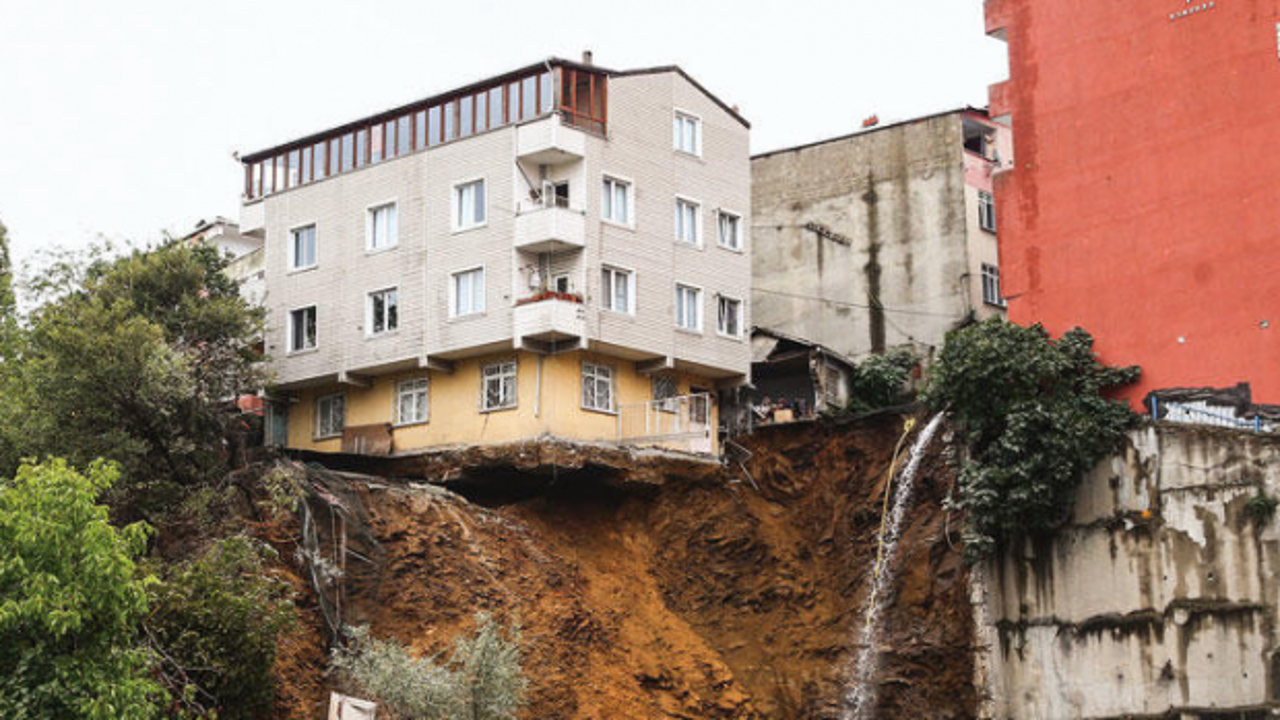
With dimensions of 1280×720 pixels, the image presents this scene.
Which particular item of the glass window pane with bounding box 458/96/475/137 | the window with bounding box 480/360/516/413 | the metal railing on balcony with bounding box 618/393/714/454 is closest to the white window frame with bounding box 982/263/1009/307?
the metal railing on balcony with bounding box 618/393/714/454

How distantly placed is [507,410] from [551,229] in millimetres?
5353

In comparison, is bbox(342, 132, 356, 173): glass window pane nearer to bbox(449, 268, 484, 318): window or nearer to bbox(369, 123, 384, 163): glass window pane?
bbox(369, 123, 384, 163): glass window pane

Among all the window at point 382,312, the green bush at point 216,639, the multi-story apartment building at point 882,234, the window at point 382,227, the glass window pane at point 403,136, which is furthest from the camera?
the multi-story apartment building at point 882,234

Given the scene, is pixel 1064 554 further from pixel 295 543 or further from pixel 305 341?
pixel 305 341

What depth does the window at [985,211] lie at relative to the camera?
56250 millimetres

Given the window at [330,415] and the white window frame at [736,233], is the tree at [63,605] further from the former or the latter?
the white window frame at [736,233]

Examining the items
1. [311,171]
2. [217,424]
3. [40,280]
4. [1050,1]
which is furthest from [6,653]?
[1050,1]

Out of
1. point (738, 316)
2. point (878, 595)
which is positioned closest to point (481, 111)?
point (738, 316)

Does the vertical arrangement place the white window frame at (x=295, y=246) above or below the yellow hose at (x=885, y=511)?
above

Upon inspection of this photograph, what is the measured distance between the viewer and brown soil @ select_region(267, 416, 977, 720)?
3922cm

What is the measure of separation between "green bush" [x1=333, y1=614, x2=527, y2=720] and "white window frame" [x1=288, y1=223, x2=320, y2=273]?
18510 millimetres

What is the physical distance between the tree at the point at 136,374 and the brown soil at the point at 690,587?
551 cm

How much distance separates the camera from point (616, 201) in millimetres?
48375

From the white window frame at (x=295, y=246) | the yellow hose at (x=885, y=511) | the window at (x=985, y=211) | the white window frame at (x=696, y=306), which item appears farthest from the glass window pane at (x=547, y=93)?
the window at (x=985, y=211)
